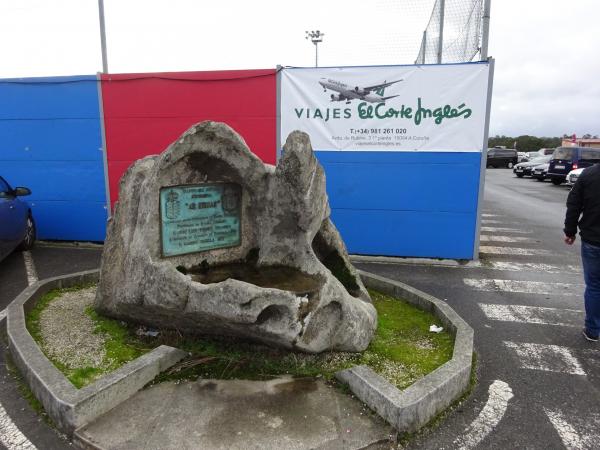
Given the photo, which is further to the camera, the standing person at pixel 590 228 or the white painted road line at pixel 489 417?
the standing person at pixel 590 228

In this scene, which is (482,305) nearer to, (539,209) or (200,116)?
(200,116)

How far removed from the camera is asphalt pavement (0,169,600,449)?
11.1 ft

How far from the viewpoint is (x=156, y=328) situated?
4672mm

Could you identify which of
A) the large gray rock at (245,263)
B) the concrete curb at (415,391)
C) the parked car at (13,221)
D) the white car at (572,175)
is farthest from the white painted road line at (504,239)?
the white car at (572,175)

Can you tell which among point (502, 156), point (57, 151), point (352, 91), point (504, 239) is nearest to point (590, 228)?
point (352, 91)

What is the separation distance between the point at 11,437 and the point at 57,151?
272 inches

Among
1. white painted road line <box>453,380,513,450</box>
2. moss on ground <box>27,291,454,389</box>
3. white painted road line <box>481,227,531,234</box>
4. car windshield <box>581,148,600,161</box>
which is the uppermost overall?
car windshield <box>581,148,600,161</box>

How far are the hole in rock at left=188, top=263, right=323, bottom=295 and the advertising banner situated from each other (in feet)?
13.2

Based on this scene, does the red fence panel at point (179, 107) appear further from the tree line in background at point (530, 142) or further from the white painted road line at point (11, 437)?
the tree line in background at point (530, 142)

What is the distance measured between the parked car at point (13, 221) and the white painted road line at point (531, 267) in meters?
7.97

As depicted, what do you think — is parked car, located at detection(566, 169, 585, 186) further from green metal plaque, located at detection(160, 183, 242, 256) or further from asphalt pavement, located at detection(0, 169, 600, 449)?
green metal plaque, located at detection(160, 183, 242, 256)

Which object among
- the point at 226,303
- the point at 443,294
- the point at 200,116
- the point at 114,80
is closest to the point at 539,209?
the point at 443,294

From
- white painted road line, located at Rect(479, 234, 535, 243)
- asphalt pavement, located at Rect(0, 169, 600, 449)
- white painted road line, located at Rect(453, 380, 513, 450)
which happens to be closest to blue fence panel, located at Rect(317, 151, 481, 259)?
asphalt pavement, located at Rect(0, 169, 600, 449)

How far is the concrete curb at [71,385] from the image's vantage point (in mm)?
3273
